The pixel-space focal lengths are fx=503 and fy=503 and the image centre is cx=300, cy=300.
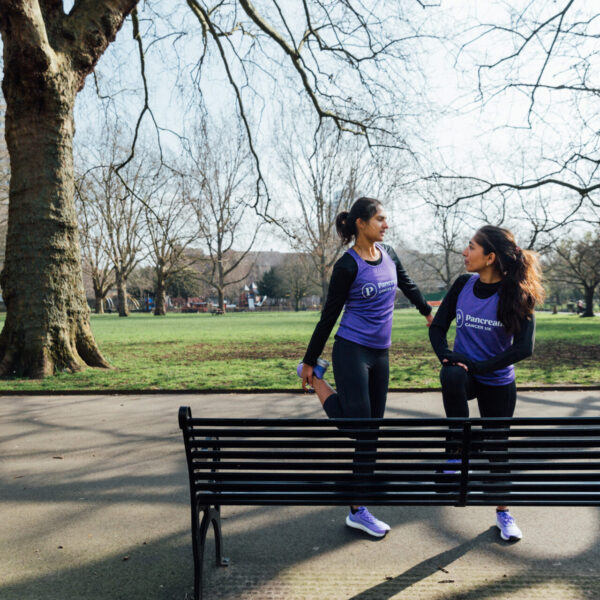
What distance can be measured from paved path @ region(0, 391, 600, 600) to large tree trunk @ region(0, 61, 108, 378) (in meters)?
4.45

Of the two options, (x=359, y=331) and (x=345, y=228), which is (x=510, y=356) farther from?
(x=345, y=228)

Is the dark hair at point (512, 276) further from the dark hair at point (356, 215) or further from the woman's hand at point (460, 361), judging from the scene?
the dark hair at point (356, 215)

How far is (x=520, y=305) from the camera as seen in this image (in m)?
2.78

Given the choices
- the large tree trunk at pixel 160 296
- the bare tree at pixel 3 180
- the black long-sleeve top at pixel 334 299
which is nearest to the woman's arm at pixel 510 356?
the black long-sleeve top at pixel 334 299

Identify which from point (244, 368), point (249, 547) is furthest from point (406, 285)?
point (244, 368)

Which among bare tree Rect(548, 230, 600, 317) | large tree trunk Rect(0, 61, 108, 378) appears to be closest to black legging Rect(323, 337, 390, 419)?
large tree trunk Rect(0, 61, 108, 378)

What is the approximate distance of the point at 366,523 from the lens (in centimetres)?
296

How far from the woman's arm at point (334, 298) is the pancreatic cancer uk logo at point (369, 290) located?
0.08m

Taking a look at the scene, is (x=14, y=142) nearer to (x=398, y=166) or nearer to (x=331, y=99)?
(x=331, y=99)

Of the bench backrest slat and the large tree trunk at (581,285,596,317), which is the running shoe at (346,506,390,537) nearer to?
the bench backrest slat

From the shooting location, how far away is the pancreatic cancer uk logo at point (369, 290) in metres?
2.96

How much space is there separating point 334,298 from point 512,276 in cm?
102

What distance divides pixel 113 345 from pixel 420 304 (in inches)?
521

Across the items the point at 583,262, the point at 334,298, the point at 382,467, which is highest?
the point at 583,262
